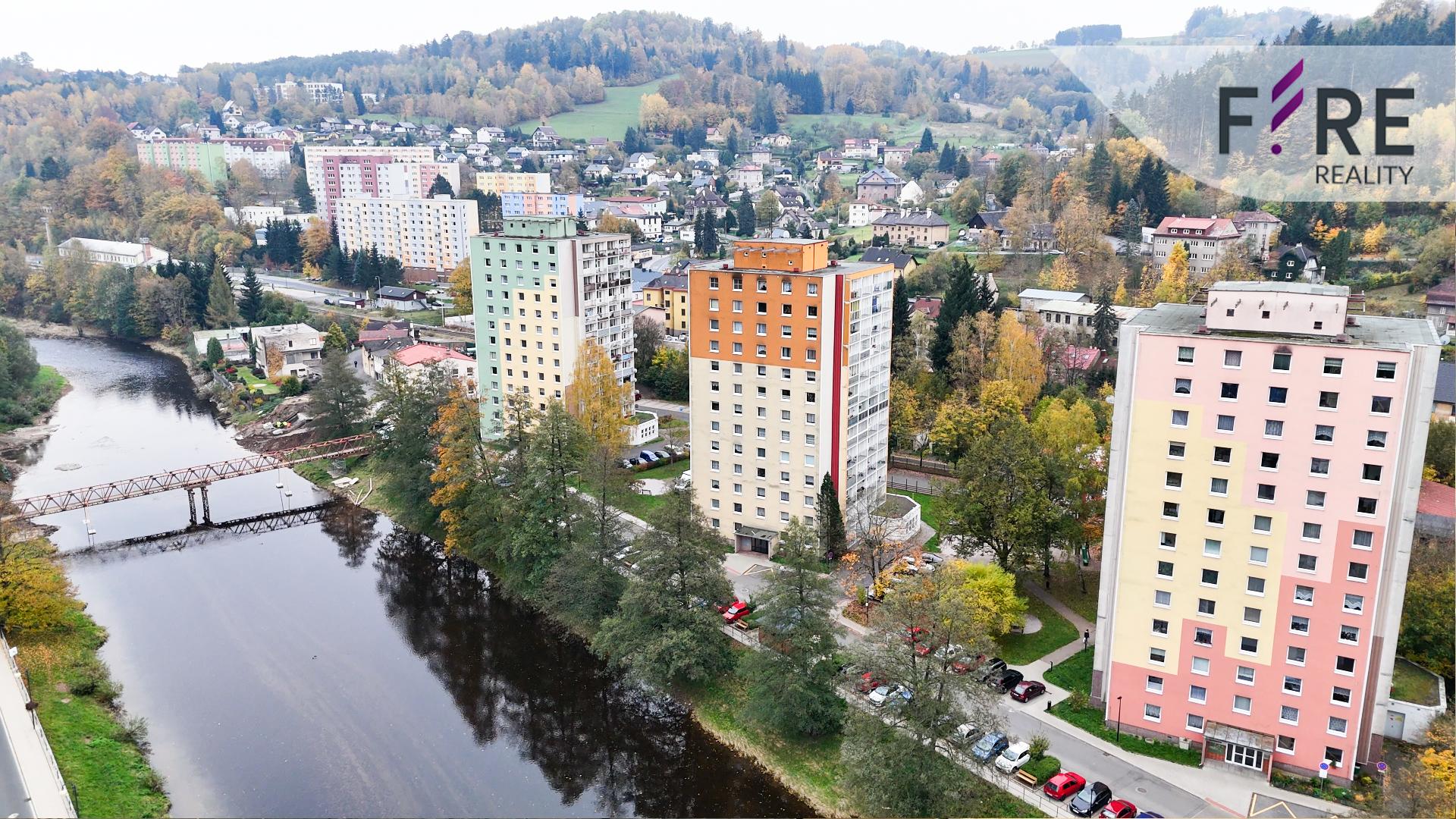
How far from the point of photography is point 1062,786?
50.5ft

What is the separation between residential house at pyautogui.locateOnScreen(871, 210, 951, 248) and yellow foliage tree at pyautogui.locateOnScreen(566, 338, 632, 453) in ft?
103

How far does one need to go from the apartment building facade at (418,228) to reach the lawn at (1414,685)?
57.0m

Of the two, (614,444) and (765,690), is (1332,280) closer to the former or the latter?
(614,444)

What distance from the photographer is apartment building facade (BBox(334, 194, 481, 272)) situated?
213ft

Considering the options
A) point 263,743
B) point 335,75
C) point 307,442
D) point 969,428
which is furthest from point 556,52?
point 263,743

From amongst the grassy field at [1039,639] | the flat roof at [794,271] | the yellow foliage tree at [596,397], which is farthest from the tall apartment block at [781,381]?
the yellow foliage tree at [596,397]

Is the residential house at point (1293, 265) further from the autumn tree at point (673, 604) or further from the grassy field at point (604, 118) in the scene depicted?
the grassy field at point (604, 118)

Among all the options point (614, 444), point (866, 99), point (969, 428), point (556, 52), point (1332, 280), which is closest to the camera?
point (969, 428)

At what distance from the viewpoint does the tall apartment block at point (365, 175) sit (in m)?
79.7

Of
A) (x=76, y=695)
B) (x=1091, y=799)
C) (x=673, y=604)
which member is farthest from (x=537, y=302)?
(x=1091, y=799)

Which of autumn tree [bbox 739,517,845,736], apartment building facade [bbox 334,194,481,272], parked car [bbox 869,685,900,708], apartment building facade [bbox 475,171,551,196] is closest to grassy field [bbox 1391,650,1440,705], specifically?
parked car [bbox 869,685,900,708]

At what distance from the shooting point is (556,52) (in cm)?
14200

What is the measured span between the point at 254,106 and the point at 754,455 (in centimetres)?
12757

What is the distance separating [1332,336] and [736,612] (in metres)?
13.1
